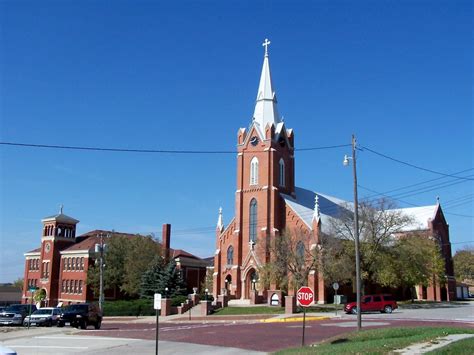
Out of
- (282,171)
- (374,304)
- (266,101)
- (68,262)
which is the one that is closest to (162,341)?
(374,304)

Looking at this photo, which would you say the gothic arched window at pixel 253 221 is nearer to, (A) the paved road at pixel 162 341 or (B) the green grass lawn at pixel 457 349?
(A) the paved road at pixel 162 341

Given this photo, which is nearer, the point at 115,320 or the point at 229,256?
the point at 115,320

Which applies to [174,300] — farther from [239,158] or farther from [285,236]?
[239,158]

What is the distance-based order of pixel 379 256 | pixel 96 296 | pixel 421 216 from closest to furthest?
pixel 379 256 → pixel 96 296 → pixel 421 216

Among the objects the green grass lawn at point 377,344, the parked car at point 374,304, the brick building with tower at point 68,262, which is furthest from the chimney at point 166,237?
the green grass lawn at point 377,344

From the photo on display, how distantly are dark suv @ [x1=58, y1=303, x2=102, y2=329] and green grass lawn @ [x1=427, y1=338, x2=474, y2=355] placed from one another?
76.7 ft

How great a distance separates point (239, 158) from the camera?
226 feet

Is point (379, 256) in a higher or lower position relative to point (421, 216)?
lower

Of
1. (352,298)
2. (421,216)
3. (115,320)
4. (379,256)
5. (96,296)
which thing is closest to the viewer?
(115,320)

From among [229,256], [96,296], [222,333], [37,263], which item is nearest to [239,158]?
[229,256]

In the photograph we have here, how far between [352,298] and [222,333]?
38.9 meters

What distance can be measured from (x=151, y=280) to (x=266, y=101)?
2726 cm

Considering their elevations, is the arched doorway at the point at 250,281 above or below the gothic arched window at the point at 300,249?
below

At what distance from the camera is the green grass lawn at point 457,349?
12.0 m
